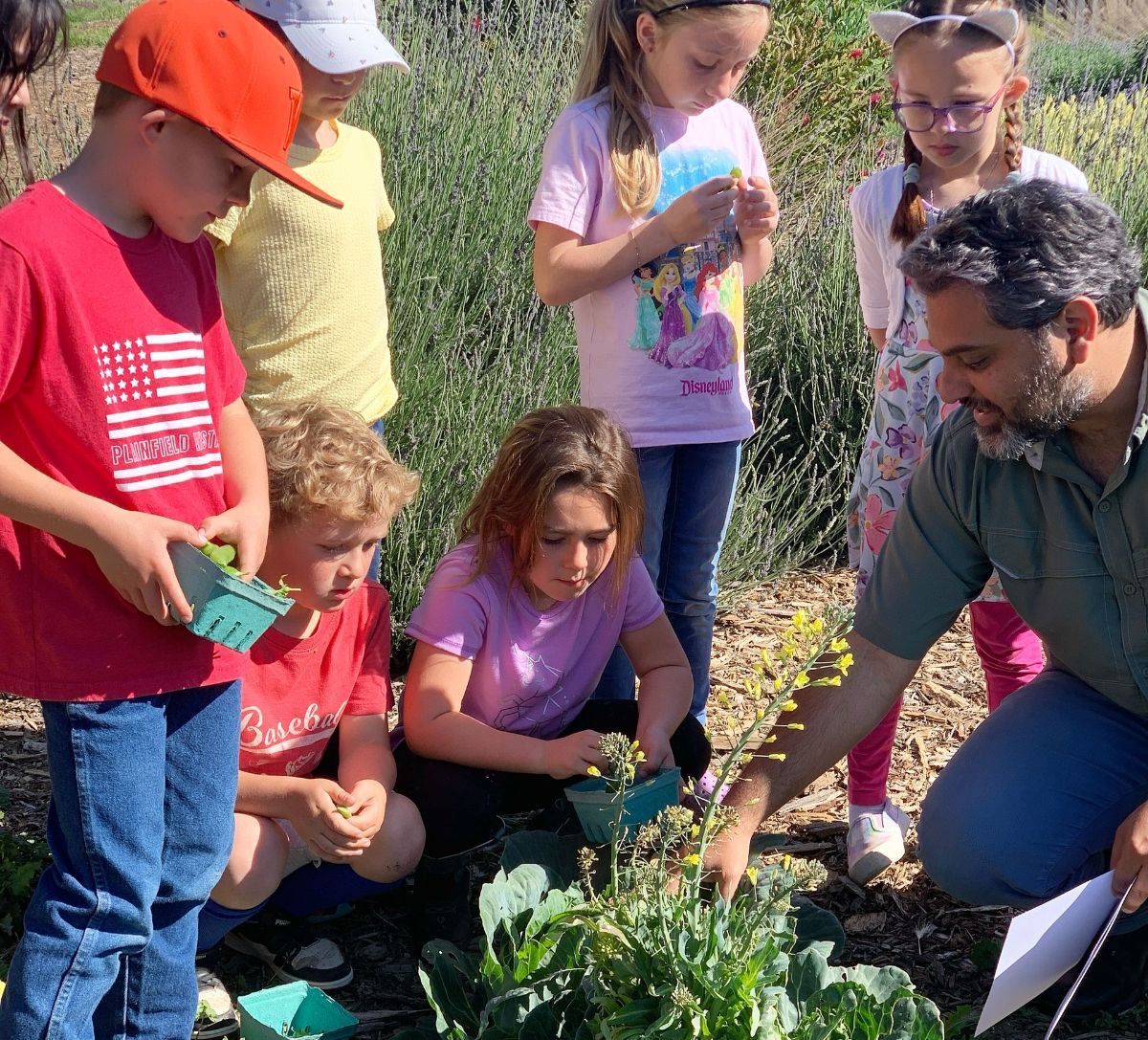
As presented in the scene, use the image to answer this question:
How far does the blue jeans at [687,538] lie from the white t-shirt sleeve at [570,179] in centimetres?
50

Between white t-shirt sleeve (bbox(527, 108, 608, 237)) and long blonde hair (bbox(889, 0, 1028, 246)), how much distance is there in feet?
2.03

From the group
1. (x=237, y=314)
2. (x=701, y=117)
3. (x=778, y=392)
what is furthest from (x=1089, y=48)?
(x=237, y=314)

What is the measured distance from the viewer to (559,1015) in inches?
70.1

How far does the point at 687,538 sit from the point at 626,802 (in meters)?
0.86

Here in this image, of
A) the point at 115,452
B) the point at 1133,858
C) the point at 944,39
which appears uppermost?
the point at 944,39

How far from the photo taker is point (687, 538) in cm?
290

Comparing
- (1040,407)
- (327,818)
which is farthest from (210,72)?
(1040,407)

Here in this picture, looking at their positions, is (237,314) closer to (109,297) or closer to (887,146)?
(109,297)

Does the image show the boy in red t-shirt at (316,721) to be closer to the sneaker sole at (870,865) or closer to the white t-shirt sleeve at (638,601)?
the white t-shirt sleeve at (638,601)

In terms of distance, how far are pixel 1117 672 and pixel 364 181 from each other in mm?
1716

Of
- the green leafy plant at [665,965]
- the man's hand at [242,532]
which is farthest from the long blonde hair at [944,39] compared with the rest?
the man's hand at [242,532]

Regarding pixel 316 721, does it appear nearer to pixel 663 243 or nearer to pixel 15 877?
pixel 15 877

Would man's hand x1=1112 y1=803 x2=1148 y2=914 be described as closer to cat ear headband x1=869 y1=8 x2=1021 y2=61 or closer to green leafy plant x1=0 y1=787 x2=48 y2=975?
cat ear headband x1=869 y1=8 x2=1021 y2=61

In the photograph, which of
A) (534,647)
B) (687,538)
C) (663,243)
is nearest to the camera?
(534,647)
